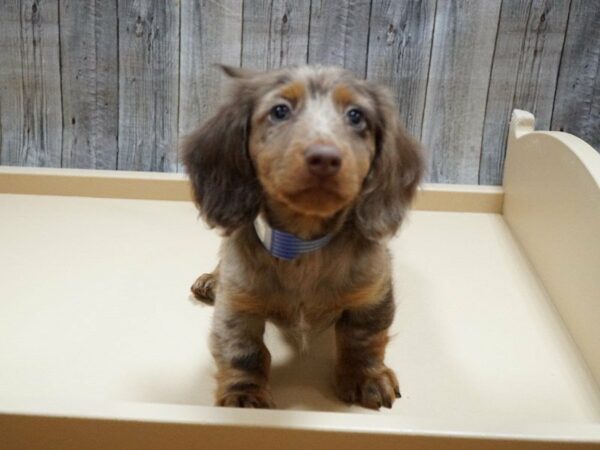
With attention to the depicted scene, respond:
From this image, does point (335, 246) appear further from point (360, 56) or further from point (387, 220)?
point (360, 56)

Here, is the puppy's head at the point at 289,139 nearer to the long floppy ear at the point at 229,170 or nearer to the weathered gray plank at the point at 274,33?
the long floppy ear at the point at 229,170

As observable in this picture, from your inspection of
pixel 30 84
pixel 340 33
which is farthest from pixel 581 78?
pixel 30 84

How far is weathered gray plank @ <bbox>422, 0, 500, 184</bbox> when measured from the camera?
6.79ft

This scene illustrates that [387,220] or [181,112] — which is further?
[181,112]

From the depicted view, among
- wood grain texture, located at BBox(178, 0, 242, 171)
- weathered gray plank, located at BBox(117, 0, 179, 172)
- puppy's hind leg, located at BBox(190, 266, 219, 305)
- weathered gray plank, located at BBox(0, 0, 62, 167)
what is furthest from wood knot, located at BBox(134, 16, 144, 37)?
puppy's hind leg, located at BBox(190, 266, 219, 305)

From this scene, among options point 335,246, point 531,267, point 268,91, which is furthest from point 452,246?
point 268,91

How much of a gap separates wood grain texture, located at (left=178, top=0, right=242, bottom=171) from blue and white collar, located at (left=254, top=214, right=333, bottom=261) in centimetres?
87

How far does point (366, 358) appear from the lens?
1.36m

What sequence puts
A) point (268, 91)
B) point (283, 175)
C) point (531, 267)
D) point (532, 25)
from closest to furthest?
point (283, 175) → point (268, 91) → point (531, 267) → point (532, 25)

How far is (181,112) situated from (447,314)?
41.2 inches

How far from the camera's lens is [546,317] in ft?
5.44

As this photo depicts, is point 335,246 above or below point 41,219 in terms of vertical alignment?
above

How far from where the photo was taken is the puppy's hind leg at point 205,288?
1.68m

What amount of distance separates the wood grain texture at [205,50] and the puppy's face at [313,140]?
0.84 meters
